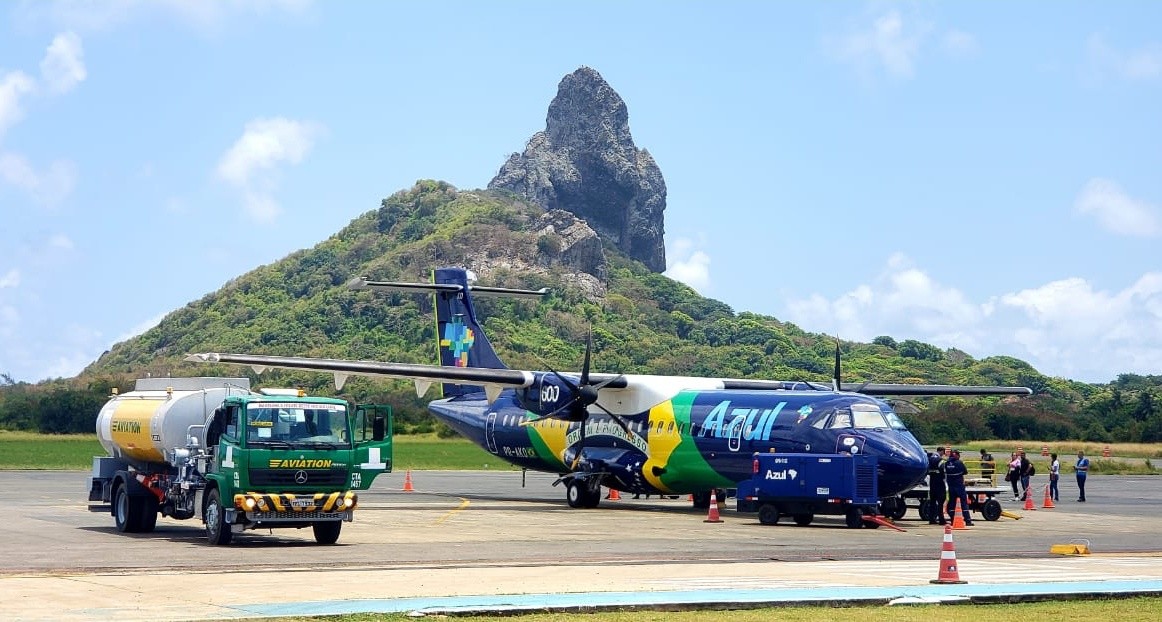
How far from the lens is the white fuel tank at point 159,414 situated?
2208 centimetres

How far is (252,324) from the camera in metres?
114

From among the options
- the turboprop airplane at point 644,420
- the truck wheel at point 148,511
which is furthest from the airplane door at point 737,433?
the truck wheel at point 148,511

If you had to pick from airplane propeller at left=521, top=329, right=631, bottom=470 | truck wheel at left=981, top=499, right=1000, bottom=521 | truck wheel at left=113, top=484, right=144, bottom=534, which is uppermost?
airplane propeller at left=521, top=329, right=631, bottom=470

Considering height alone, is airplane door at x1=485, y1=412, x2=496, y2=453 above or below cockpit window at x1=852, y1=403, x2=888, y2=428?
below

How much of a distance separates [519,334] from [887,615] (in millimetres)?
91847

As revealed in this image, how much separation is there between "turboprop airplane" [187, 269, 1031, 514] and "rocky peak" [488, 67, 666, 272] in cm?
11423

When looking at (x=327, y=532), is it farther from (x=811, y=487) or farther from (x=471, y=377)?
(x=471, y=377)

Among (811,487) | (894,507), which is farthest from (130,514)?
(894,507)

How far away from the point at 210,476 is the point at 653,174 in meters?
139

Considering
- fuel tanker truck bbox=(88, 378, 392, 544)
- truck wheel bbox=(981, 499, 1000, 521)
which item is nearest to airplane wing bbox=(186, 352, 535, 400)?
fuel tanker truck bbox=(88, 378, 392, 544)

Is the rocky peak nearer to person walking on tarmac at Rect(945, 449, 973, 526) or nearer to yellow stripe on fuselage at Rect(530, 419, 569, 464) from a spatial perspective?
yellow stripe on fuselage at Rect(530, 419, 569, 464)

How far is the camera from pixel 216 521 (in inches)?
806

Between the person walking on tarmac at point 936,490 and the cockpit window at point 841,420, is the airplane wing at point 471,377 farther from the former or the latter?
the cockpit window at point 841,420

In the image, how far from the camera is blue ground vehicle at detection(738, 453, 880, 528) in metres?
25.3
